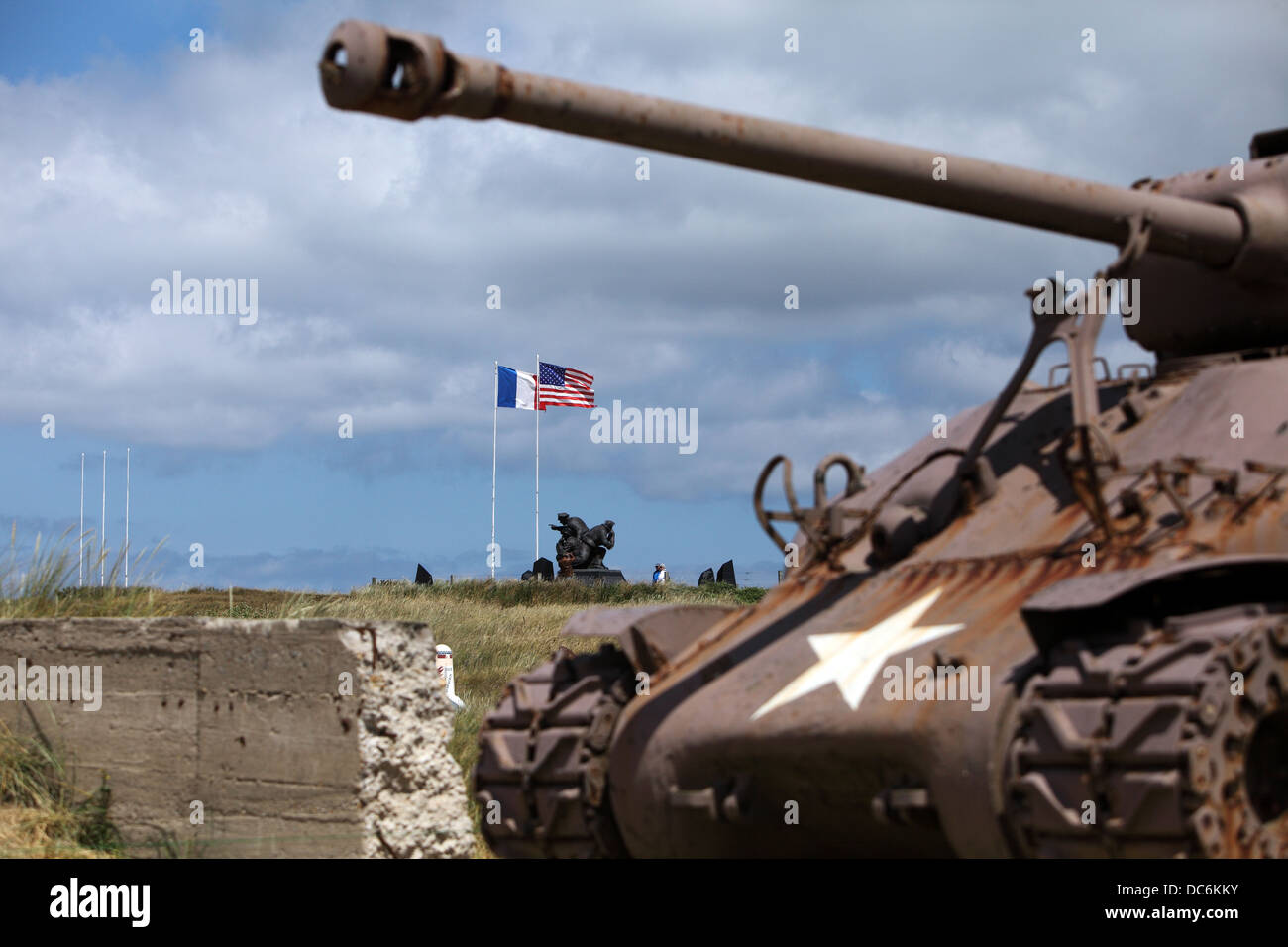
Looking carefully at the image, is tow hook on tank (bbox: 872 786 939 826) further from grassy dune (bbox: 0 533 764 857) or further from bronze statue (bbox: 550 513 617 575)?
bronze statue (bbox: 550 513 617 575)

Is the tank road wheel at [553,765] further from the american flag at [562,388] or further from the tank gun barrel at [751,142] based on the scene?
the american flag at [562,388]

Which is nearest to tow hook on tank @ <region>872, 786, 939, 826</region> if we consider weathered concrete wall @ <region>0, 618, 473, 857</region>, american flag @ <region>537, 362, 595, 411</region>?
weathered concrete wall @ <region>0, 618, 473, 857</region>

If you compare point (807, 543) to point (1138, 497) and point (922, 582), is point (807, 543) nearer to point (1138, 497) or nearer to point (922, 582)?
point (922, 582)

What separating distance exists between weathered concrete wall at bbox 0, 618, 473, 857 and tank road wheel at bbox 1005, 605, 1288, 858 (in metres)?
4.26

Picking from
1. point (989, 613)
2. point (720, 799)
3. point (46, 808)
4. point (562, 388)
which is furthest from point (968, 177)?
point (562, 388)

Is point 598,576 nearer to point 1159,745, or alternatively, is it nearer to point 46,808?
point 46,808

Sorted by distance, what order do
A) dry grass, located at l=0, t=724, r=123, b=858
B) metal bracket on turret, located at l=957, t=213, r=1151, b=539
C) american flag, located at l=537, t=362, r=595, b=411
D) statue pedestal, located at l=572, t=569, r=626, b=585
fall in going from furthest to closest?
statue pedestal, located at l=572, t=569, r=626, b=585
american flag, located at l=537, t=362, r=595, b=411
dry grass, located at l=0, t=724, r=123, b=858
metal bracket on turret, located at l=957, t=213, r=1151, b=539

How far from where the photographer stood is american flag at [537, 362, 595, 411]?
106 ft

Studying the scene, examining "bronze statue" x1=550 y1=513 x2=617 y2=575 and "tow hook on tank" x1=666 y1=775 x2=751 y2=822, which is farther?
"bronze statue" x1=550 y1=513 x2=617 y2=575

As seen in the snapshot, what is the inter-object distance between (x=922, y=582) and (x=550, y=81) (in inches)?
102

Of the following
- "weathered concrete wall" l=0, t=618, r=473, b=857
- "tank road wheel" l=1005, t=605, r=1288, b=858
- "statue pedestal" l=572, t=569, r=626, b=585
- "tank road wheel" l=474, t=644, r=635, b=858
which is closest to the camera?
"tank road wheel" l=1005, t=605, r=1288, b=858

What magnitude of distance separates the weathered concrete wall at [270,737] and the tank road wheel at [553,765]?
1543 mm

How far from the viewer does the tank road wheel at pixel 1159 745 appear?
530 cm

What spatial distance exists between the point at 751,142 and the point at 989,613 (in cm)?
196
